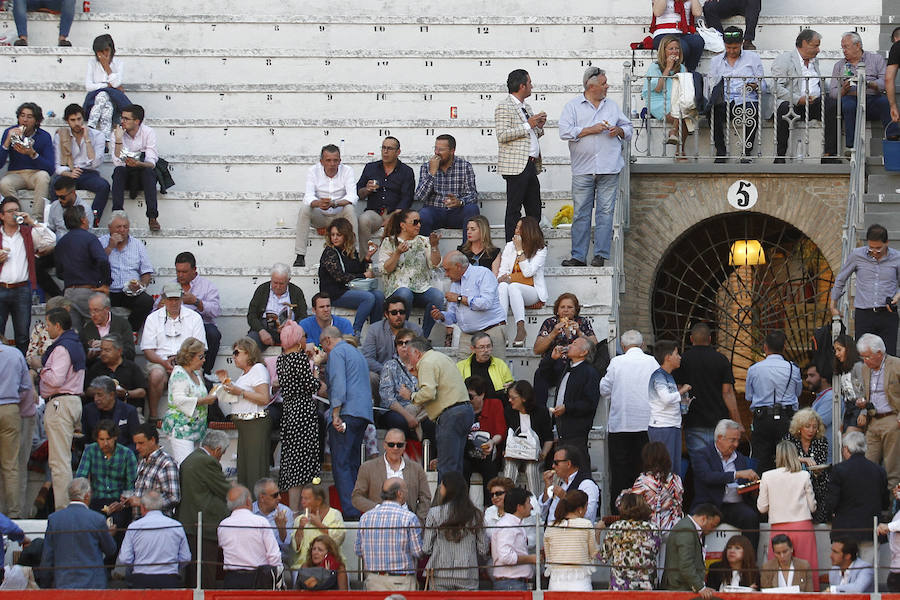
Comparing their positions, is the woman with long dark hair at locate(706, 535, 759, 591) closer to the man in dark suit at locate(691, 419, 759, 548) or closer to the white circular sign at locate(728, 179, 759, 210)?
the man in dark suit at locate(691, 419, 759, 548)

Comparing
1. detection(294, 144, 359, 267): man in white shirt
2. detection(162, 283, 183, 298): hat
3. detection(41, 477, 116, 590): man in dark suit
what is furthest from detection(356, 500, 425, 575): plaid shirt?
detection(294, 144, 359, 267): man in white shirt

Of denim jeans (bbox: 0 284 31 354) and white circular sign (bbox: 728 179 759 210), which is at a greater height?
white circular sign (bbox: 728 179 759 210)

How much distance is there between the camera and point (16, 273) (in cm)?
1623

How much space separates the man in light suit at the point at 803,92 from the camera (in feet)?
60.5

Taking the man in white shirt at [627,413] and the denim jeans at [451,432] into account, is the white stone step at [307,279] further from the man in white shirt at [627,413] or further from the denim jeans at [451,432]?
the denim jeans at [451,432]

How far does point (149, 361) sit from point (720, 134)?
6.16 meters

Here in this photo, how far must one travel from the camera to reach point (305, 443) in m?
14.6

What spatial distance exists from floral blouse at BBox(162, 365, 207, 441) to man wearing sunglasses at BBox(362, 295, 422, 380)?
1.53 metres

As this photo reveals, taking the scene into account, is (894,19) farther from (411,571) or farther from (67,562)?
(67,562)

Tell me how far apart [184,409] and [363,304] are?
2.24 m

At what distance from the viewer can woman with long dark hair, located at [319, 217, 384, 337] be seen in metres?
16.5

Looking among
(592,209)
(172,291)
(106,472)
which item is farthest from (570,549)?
(592,209)

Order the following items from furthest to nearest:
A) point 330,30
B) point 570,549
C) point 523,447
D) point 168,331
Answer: point 330,30, point 168,331, point 523,447, point 570,549

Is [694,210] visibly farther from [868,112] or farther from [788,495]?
[788,495]
